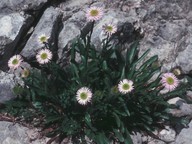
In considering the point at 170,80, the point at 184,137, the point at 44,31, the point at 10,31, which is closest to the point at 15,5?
the point at 10,31

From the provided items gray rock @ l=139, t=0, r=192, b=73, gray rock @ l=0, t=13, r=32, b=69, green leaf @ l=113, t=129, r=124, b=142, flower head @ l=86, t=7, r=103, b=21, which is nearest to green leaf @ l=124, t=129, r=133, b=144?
green leaf @ l=113, t=129, r=124, b=142

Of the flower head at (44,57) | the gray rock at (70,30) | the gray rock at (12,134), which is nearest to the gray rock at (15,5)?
the gray rock at (70,30)

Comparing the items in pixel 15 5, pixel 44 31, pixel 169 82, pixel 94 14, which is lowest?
pixel 169 82

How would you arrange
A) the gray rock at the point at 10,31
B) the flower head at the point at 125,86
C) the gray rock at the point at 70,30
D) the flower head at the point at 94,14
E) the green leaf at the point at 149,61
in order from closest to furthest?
the flower head at the point at 125,86, the flower head at the point at 94,14, the green leaf at the point at 149,61, the gray rock at the point at 10,31, the gray rock at the point at 70,30

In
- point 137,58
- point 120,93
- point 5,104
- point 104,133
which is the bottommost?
point 104,133

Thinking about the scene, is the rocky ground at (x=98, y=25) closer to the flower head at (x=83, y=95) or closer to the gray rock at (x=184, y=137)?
the gray rock at (x=184, y=137)

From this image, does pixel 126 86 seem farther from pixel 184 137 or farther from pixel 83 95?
pixel 184 137

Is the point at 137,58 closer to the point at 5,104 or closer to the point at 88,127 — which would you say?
the point at 88,127

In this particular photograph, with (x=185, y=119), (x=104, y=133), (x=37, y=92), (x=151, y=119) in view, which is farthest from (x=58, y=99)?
(x=185, y=119)
